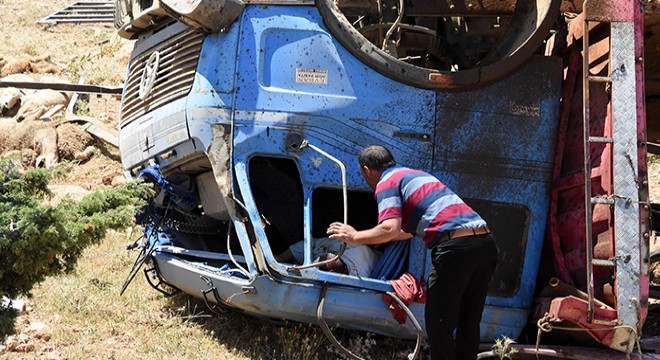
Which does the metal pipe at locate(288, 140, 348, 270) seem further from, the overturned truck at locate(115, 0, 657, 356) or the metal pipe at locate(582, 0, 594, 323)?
the metal pipe at locate(582, 0, 594, 323)

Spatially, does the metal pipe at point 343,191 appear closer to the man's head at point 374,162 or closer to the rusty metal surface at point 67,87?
the man's head at point 374,162

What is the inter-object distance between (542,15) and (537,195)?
120 cm

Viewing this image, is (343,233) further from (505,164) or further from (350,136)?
(505,164)

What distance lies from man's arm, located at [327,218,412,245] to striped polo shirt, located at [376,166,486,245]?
52mm

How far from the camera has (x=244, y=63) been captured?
21.0 ft

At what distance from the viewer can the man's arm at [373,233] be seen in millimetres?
5520

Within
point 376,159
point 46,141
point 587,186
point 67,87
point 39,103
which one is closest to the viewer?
point 376,159

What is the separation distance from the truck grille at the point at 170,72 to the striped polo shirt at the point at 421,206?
173 centimetres

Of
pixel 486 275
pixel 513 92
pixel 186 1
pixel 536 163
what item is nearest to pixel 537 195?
pixel 536 163

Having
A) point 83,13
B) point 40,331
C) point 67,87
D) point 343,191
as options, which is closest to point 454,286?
point 343,191

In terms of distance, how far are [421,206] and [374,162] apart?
396mm

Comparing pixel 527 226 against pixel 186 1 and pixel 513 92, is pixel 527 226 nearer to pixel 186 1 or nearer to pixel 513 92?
pixel 513 92

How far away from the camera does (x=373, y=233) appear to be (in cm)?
556

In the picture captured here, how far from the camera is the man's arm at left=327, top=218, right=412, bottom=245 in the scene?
552 cm
